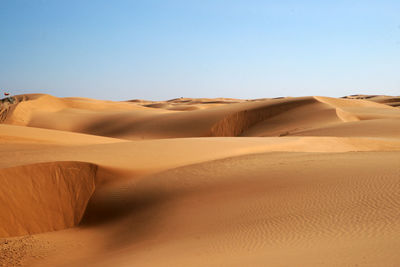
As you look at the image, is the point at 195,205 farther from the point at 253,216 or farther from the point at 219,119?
the point at 219,119

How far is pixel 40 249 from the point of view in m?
6.82

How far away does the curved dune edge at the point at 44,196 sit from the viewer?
8584mm

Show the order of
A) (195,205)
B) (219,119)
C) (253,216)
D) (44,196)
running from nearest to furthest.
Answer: (253,216)
(195,205)
(44,196)
(219,119)

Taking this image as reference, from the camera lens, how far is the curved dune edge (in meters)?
8.58

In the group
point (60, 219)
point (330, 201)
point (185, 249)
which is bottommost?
point (60, 219)

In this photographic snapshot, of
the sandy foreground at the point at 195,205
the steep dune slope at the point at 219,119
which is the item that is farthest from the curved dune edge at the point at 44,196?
the steep dune slope at the point at 219,119

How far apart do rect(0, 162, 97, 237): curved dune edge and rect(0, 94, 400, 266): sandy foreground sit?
0.03 m

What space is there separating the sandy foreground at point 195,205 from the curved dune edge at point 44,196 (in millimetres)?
27

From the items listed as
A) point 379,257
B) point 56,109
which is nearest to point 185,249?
point 379,257

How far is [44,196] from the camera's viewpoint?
366 inches

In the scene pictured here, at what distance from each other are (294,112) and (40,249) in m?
26.8

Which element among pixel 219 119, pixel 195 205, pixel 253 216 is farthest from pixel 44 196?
pixel 219 119

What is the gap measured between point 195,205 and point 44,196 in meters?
4.45

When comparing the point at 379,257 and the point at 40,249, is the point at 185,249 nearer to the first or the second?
the point at 379,257
